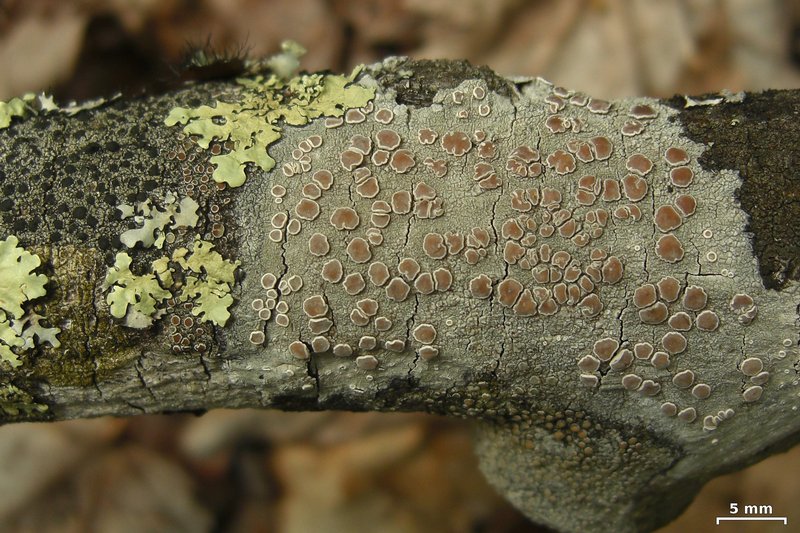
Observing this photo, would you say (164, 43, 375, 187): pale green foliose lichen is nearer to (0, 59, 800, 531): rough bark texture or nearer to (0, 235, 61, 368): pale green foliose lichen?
(0, 59, 800, 531): rough bark texture

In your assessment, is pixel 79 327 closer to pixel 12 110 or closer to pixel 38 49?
pixel 12 110

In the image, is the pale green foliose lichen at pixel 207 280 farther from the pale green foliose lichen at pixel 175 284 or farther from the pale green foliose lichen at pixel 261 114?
the pale green foliose lichen at pixel 261 114

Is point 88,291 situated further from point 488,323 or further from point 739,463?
point 739,463

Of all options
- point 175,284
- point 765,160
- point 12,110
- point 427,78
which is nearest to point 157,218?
point 175,284

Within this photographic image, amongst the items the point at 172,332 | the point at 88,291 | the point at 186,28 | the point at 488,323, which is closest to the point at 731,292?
the point at 488,323

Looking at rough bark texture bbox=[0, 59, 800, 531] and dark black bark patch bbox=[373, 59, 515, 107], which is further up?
dark black bark patch bbox=[373, 59, 515, 107]

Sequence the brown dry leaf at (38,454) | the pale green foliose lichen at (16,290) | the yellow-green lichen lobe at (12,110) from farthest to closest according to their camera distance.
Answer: the brown dry leaf at (38,454) < the yellow-green lichen lobe at (12,110) < the pale green foliose lichen at (16,290)

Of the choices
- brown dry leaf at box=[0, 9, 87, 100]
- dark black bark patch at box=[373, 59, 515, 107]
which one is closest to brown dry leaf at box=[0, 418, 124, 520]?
brown dry leaf at box=[0, 9, 87, 100]

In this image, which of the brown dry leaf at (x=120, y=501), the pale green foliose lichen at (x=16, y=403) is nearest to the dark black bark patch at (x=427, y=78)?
the pale green foliose lichen at (x=16, y=403)
